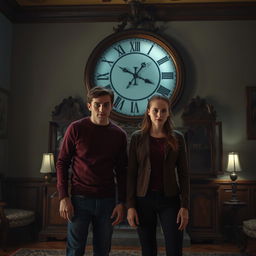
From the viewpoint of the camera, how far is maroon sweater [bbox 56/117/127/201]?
1.58 m

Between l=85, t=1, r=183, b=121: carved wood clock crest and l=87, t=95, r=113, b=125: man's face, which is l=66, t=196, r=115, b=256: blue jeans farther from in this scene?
l=85, t=1, r=183, b=121: carved wood clock crest

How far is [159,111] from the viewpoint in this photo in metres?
1.61

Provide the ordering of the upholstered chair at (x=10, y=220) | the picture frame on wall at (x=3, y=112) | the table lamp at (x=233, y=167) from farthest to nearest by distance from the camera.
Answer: the picture frame on wall at (x=3, y=112) → the table lamp at (x=233, y=167) → the upholstered chair at (x=10, y=220)

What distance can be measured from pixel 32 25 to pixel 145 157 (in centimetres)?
299

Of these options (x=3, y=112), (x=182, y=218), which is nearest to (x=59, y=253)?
(x=3, y=112)

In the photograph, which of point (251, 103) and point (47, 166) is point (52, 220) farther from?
point (251, 103)

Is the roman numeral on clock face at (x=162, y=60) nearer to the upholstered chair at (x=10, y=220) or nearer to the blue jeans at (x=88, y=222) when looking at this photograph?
the upholstered chair at (x=10, y=220)

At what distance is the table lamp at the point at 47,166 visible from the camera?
136 inches

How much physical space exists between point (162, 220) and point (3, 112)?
273 cm

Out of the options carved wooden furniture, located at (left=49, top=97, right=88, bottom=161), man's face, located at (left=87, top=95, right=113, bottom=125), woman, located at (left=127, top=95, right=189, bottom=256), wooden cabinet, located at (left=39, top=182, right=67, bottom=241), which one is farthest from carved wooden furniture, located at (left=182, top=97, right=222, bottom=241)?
man's face, located at (left=87, top=95, right=113, bottom=125)

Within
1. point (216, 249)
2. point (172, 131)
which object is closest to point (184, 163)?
point (172, 131)

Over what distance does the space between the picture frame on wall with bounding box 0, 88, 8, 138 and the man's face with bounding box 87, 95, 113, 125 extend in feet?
7.84

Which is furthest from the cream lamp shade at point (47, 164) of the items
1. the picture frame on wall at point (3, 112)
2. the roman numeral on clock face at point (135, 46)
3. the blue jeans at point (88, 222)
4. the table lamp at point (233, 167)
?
the blue jeans at point (88, 222)

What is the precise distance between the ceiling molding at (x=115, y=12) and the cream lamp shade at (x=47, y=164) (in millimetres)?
1632
